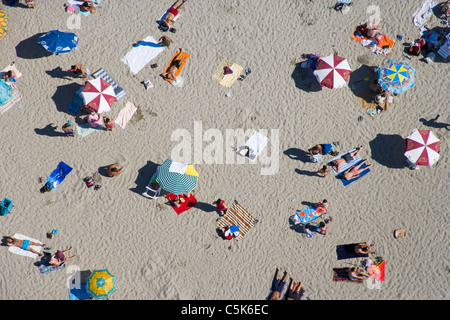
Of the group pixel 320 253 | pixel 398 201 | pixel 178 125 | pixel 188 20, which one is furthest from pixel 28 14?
pixel 398 201

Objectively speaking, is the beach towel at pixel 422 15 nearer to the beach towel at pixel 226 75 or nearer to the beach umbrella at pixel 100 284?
the beach towel at pixel 226 75

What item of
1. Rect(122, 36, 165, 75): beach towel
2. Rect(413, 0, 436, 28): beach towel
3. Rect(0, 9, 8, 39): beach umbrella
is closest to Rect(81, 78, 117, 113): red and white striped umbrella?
Rect(122, 36, 165, 75): beach towel

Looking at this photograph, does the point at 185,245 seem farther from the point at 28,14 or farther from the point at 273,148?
the point at 28,14

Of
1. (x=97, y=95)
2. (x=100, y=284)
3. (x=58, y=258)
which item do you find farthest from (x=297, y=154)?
(x=58, y=258)

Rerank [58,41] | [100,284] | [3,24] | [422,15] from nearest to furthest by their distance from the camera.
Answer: [100,284] < [58,41] < [3,24] < [422,15]

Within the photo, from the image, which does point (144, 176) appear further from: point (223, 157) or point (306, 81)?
point (306, 81)
